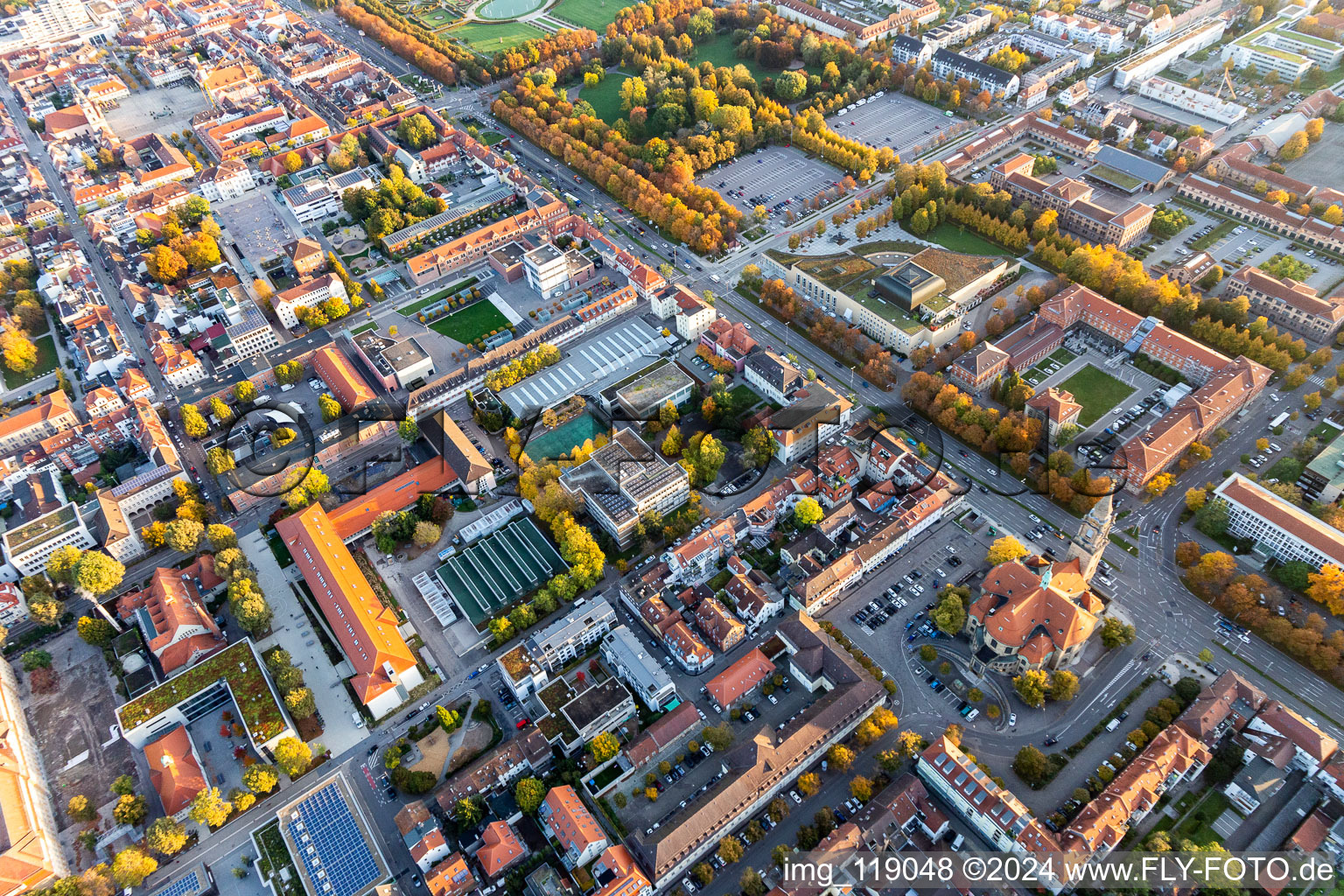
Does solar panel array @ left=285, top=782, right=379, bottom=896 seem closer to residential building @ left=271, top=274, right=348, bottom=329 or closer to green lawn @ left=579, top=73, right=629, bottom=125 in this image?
residential building @ left=271, top=274, right=348, bottom=329

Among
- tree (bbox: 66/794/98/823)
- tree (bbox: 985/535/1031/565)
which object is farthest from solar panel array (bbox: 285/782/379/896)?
tree (bbox: 985/535/1031/565)

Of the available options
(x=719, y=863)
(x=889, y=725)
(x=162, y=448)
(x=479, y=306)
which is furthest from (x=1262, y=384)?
(x=162, y=448)

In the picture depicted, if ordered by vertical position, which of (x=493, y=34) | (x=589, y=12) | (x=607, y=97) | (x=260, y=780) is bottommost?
(x=260, y=780)

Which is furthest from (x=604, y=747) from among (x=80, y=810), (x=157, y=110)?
(x=157, y=110)

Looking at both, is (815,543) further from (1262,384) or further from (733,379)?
(1262,384)

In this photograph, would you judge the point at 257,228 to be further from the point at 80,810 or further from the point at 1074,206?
the point at 1074,206

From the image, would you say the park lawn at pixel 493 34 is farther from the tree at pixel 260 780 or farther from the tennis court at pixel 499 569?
the tree at pixel 260 780

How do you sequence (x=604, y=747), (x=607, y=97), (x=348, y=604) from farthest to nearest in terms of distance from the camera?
(x=607, y=97), (x=348, y=604), (x=604, y=747)
